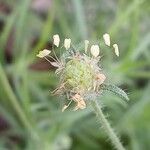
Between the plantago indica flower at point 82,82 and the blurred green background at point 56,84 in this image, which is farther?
the blurred green background at point 56,84

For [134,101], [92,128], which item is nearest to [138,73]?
[134,101]

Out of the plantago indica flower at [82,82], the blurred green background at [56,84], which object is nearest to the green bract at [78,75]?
the plantago indica flower at [82,82]

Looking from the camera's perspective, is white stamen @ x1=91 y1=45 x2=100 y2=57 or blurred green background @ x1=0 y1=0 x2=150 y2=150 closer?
white stamen @ x1=91 y1=45 x2=100 y2=57

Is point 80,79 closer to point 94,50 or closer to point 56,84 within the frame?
point 94,50

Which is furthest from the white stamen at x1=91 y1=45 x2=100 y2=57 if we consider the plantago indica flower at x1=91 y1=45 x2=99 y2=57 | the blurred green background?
the blurred green background

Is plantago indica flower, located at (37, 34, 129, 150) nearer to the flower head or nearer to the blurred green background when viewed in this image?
the flower head

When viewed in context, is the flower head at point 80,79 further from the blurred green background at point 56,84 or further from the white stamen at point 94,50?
the blurred green background at point 56,84

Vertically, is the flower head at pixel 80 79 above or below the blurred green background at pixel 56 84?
below

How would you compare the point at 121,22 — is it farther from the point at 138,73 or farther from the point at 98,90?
the point at 98,90
